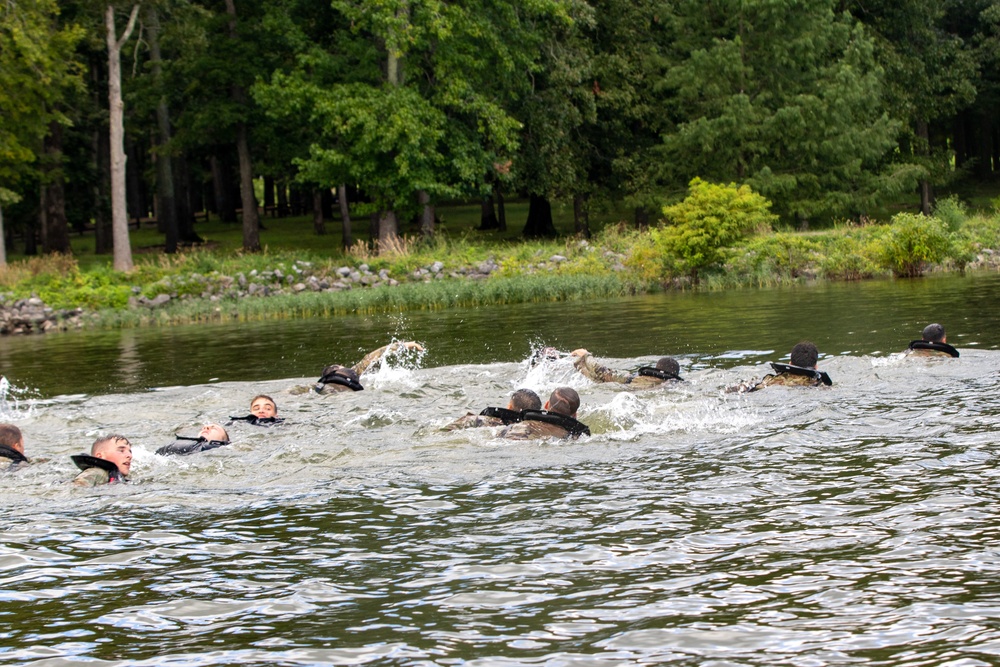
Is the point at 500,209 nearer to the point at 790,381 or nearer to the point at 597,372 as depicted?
the point at 597,372

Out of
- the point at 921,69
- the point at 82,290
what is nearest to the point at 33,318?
the point at 82,290

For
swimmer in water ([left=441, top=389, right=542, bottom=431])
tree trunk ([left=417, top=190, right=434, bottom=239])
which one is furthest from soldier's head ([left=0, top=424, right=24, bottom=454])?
tree trunk ([left=417, top=190, right=434, bottom=239])

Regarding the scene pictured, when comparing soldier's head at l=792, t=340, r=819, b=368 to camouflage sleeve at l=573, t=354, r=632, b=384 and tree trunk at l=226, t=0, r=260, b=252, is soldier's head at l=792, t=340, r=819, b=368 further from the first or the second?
tree trunk at l=226, t=0, r=260, b=252

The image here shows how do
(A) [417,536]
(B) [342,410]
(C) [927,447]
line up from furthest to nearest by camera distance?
(B) [342,410], (C) [927,447], (A) [417,536]

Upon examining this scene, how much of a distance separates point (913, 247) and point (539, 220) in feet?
76.4

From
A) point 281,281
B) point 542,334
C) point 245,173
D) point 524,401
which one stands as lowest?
point 542,334

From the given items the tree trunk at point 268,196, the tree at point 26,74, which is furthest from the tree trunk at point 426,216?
the tree trunk at point 268,196

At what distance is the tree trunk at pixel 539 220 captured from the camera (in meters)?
56.3

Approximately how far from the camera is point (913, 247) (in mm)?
36469

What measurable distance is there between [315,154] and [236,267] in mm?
6613

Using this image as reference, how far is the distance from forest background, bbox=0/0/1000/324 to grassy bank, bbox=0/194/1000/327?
0.13m

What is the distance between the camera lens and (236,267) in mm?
40594

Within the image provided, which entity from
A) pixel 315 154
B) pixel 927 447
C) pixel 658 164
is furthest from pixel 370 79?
pixel 927 447

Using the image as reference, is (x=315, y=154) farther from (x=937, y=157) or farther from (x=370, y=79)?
(x=937, y=157)
